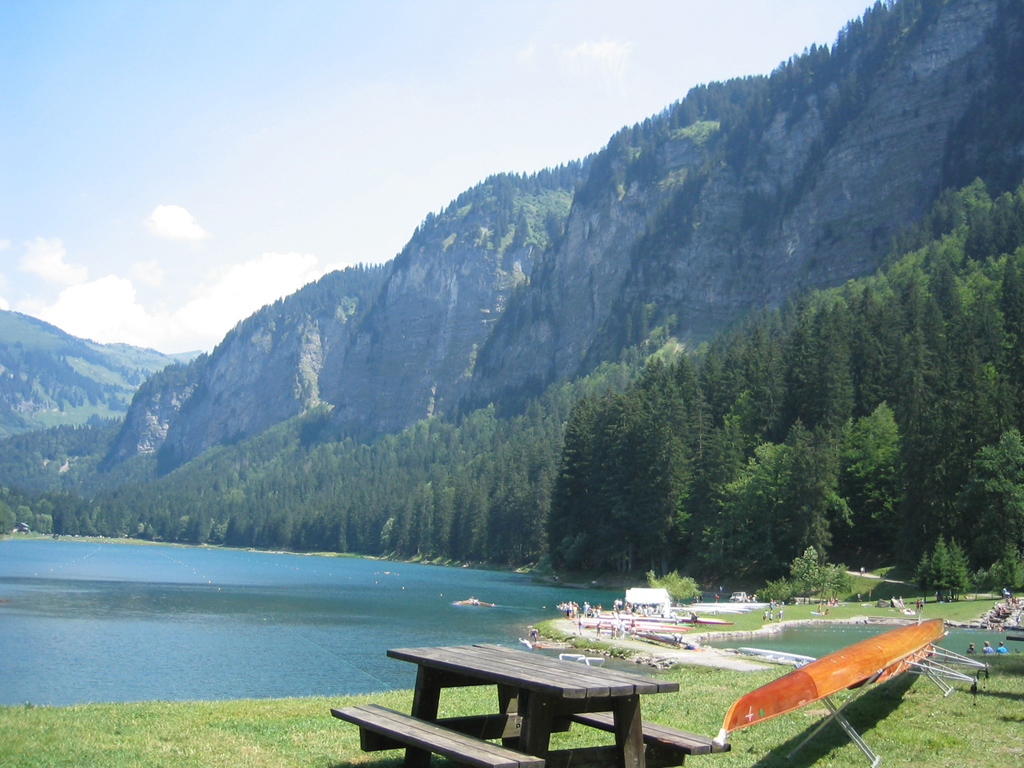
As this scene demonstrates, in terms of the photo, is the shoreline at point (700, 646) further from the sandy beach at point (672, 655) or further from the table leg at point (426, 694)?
the table leg at point (426, 694)

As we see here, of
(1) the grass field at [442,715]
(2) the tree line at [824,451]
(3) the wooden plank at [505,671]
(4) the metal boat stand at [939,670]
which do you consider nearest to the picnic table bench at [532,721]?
(3) the wooden plank at [505,671]

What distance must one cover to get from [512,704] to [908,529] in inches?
2542

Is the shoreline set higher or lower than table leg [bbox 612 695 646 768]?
lower

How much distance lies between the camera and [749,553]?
3081 inches

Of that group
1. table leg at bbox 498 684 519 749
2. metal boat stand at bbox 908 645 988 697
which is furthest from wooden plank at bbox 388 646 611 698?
metal boat stand at bbox 908 645 988 697

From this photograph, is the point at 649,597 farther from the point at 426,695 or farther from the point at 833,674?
the point at 833,674

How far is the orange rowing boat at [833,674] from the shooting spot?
10.4m

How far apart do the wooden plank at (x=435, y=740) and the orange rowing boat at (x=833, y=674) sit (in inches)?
96.1

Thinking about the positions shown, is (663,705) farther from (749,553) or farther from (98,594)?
(98,594)

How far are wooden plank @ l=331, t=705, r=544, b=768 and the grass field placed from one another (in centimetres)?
102

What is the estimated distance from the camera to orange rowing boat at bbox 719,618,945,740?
1040 cm

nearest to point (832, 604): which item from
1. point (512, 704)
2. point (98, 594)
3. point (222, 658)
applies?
point (222, 658)

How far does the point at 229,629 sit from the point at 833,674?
5357cm

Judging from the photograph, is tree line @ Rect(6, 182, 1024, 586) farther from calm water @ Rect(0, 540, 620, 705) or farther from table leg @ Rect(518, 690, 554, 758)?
table leg @ Rect(518, 690, 554, 758)
